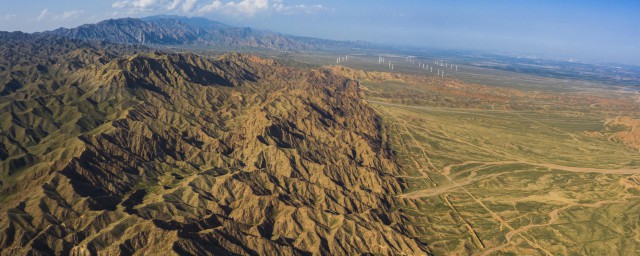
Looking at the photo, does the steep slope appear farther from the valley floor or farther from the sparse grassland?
the valley floor

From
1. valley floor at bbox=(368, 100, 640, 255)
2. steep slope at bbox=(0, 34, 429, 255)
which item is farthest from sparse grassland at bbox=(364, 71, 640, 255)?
steep slope at bbox=(0, 34, 429, 255)

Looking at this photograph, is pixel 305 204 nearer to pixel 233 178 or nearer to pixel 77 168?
pixel 233 178

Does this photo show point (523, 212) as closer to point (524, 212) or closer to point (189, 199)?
point (524, 212)

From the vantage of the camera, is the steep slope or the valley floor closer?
the steep slope

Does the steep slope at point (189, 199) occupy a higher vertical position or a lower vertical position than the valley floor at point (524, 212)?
higher

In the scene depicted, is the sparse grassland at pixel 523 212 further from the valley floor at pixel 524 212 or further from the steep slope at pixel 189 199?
the steep slope at pixel 189 199

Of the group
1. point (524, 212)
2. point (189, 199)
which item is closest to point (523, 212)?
point (524, 212)

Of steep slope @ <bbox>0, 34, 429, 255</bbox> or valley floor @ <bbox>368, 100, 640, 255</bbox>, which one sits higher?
steep slope @ <bbox>0, 34, 429, 255</bbox>

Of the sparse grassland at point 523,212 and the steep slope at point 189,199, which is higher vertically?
the steep slope at point 189,199

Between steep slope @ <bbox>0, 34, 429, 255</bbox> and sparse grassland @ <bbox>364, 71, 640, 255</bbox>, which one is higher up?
steep slope @ <bbox>0, 34, 429, 255</bbox>

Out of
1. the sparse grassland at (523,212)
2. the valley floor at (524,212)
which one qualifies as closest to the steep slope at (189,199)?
the sparse grassland at (523,212)

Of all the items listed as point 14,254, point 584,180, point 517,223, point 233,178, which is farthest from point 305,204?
point 584,180

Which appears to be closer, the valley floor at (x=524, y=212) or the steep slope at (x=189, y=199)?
the steep slope at (x=189, y=199)
